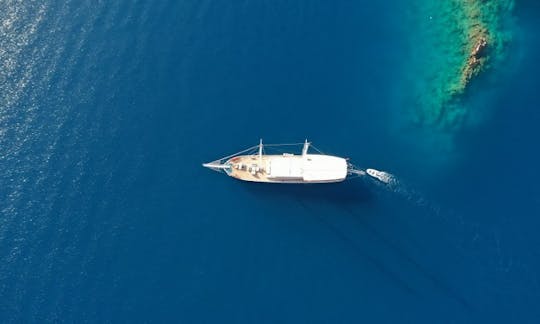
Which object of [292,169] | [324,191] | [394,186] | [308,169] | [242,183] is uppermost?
[394,186]

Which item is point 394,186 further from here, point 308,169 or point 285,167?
point 285,167

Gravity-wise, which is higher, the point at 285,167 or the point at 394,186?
the point at 394,186

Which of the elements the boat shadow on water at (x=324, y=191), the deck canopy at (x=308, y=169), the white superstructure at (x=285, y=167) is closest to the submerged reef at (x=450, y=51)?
the boat shadow on water at (x=324, y=191)

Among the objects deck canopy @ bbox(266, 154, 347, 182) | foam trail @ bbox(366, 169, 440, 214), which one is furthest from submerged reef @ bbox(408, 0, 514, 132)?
deck canopy @ bbox(266, 154, 347, 182)

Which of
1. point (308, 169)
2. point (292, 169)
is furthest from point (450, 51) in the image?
point (292, 169)

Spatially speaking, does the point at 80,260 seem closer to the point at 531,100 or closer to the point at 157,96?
the point at 157,96

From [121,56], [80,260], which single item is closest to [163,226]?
[80,260]
